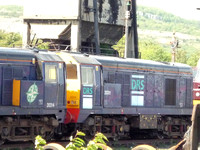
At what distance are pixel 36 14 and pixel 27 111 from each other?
2468 centimetres

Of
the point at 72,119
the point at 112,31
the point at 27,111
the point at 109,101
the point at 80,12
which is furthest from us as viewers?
the point at 112,31

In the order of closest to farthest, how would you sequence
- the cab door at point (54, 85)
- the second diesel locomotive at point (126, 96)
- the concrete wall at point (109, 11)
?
1. the cab door at point (54, 85)
2. the second diesel locomotive at point (126, 96)
3. the concrete wall at point (109, 11)

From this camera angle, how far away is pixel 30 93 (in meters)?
18.6

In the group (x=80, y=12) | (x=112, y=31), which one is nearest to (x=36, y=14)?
(x=80, y=12)

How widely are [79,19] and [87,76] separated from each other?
791 inches

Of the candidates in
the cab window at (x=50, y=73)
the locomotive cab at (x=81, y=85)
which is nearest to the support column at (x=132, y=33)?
the locomotive cab at (x=81, y=85)

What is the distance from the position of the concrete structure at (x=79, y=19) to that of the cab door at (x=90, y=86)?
17535 mm

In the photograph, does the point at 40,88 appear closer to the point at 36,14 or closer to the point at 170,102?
the point at 170,102

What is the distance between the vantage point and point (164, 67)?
25.8 meters

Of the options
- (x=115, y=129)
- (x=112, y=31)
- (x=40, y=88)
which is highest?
(x=112, y=31)

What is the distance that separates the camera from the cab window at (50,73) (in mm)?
19434

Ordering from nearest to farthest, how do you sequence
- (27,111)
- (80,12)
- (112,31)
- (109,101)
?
Answer: (27,111)
(109,101)
(80,12)
(112,31)

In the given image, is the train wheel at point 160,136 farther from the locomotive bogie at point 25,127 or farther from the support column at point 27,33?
the support column at point 27,33

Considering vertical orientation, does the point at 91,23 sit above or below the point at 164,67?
above
